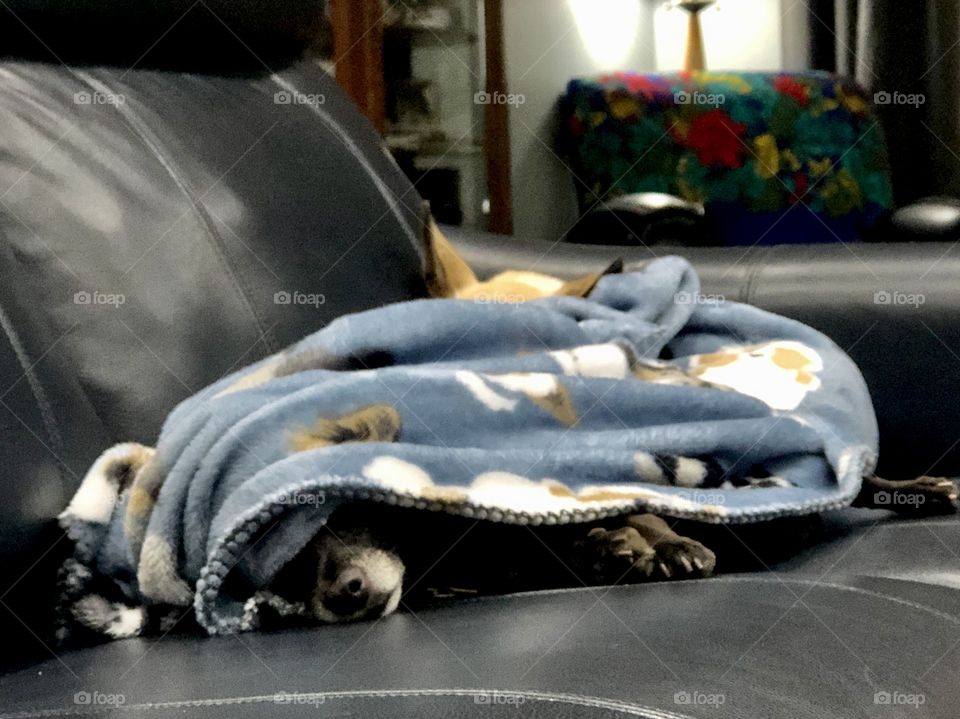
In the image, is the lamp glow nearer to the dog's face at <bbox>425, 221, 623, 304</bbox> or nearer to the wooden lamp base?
the wooden lamp base

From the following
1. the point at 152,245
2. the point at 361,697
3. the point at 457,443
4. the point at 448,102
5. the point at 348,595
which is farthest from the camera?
the point at 448,102

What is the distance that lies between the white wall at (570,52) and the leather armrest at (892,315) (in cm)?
131

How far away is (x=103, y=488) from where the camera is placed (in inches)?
25.2

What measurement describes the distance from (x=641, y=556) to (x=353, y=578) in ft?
0.61

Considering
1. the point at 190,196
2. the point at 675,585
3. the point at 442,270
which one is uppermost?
the point at 190,196

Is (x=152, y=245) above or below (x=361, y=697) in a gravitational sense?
above

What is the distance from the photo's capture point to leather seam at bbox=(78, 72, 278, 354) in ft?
2.93

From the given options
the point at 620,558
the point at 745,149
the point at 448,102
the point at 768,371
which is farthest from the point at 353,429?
the point at 745,149

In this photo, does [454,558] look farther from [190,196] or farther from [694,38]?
[694,38]

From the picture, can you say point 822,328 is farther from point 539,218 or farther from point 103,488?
point 539,218

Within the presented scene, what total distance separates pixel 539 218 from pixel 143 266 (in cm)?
171

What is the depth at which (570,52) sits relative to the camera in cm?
256

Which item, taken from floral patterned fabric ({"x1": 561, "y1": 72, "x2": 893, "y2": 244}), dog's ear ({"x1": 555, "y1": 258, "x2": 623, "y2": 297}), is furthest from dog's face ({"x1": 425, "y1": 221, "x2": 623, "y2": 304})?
floral patterned fabric ({"x1": 561, "y1": 72, "x2": 893, "y2": 244})

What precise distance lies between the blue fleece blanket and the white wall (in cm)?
147
